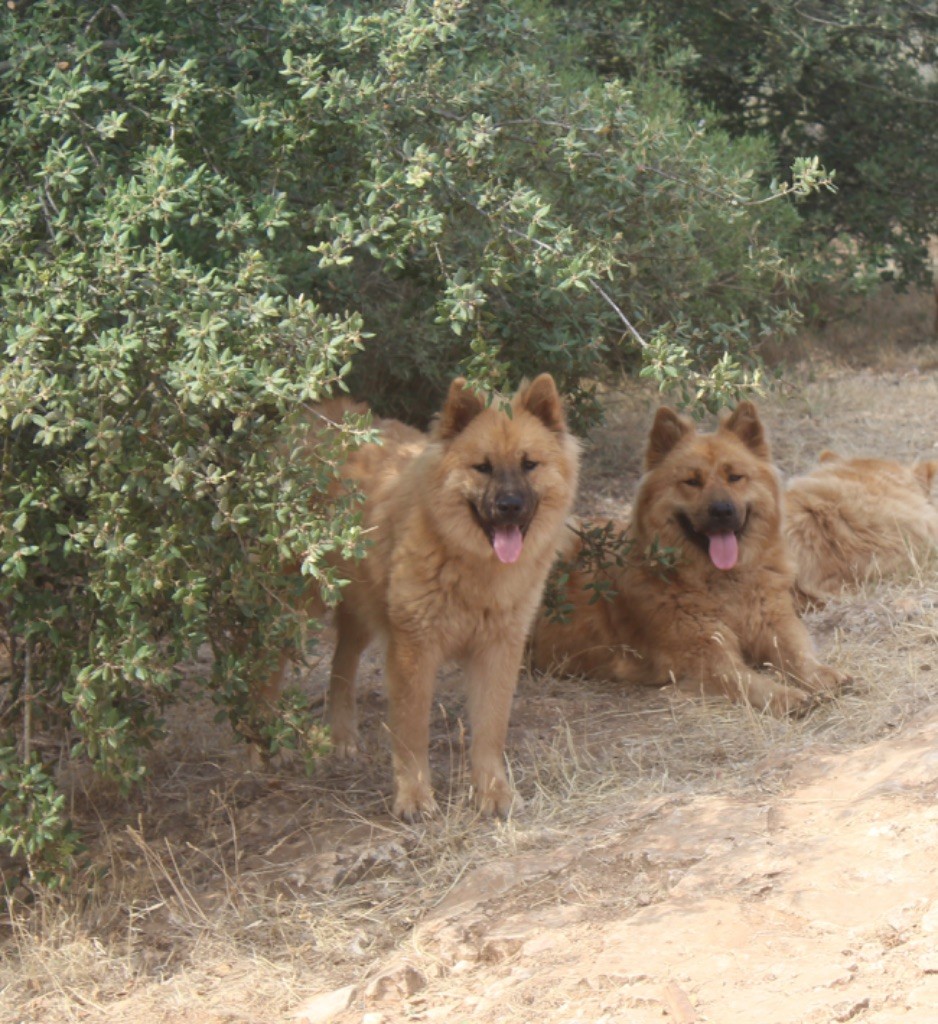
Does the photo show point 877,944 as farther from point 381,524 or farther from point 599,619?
point 599,619

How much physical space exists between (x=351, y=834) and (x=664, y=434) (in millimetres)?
2806

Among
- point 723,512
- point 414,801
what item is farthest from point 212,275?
point 723,512

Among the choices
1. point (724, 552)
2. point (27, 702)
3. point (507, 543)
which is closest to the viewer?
point (27, 702)

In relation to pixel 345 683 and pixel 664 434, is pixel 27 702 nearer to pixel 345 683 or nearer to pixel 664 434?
pixel 345 683

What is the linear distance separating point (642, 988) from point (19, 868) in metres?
2.57

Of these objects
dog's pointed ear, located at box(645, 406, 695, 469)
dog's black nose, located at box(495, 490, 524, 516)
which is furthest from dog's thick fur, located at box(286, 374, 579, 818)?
dog's pointed ear, located at box(645, 406, 695, 469)

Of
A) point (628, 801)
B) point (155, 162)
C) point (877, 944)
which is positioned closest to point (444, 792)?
point (628, 801)

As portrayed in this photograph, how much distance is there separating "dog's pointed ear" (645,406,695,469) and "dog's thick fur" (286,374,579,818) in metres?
1.53

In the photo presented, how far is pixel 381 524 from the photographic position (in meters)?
5.54

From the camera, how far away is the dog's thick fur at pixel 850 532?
24.7 feet

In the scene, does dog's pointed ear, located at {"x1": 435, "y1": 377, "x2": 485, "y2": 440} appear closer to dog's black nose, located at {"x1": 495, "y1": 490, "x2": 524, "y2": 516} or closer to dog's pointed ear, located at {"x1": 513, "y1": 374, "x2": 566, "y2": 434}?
dog's pointed ear, located at {"x1": 513, "y1": 374, "x2": 566, "y2": 434}

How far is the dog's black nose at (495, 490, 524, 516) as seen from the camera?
16.7 feet

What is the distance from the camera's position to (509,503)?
201 inches

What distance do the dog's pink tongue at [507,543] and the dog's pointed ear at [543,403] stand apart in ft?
1.63
